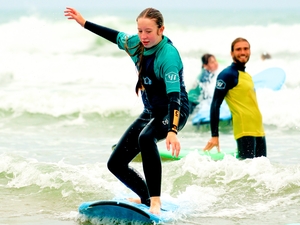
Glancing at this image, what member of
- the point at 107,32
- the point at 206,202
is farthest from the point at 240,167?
the point at 107,32

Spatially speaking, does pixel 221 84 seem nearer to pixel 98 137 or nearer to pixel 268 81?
pixel 98 137

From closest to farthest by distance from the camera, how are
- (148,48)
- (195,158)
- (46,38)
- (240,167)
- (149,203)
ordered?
(148,48)
(149,203)
(240,167)
(195,158)
(46,38)

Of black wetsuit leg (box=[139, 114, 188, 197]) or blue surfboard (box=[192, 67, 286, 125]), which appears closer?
black wetsuit leg (box=[139, 114, 188, 197])

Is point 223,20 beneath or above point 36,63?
above

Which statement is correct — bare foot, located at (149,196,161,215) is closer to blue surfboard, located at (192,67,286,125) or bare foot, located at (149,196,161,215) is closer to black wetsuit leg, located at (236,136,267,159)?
black wetsuit leg, located at (236,136,267,159)

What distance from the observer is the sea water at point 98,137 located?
20.3 ft

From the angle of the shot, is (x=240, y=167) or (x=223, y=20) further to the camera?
(x=223, y=20)

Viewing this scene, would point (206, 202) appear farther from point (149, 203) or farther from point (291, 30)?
point (291, 30)

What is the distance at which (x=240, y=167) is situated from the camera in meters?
7.03

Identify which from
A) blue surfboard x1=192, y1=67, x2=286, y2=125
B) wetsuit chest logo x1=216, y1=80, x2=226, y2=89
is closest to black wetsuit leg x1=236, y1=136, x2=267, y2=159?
wetsuit chest logo x1=216, y1=80, x2=226, y2=89

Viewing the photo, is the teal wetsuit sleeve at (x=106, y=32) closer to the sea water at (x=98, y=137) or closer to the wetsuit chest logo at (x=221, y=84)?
the sea water at (x=98, y=137)

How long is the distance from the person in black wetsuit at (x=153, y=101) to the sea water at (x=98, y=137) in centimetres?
61

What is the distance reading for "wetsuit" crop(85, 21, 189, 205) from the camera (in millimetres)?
5016

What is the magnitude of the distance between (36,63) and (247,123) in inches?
626
